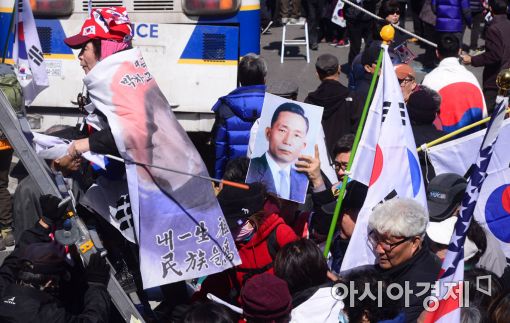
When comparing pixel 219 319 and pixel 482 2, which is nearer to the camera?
pixel 219 319

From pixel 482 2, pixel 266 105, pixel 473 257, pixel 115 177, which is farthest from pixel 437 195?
pixel 482 2

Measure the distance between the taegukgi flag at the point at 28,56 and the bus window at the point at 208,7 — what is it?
8.55 feet

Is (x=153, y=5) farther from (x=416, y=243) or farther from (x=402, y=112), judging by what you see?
(x=416, y=243)

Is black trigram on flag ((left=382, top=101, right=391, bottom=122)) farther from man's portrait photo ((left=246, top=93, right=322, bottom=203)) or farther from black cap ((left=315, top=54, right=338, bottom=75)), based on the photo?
black cap ((left=315, top=54, right=338, bottom=75))

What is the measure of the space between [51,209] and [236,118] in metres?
2.41

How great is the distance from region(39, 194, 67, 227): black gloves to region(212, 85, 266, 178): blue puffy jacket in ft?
7.58

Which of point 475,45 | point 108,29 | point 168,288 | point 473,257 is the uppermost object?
point 108,29

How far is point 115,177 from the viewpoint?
4.98 metres

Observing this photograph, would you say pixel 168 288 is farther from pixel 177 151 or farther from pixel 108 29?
pixel 108 29

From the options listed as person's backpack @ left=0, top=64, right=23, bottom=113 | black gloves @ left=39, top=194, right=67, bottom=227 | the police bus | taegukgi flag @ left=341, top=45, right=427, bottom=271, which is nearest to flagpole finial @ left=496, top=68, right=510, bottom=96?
taegukgi flag @ left=341, top=45, right=427, bottom=271

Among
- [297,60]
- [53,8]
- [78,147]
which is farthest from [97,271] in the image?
[297,60]

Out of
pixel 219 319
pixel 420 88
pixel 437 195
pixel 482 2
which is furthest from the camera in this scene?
pixel 482 2

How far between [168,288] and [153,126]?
3.63 feet

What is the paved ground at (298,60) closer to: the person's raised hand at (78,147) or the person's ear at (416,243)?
the person's raised hand at (78,147)
